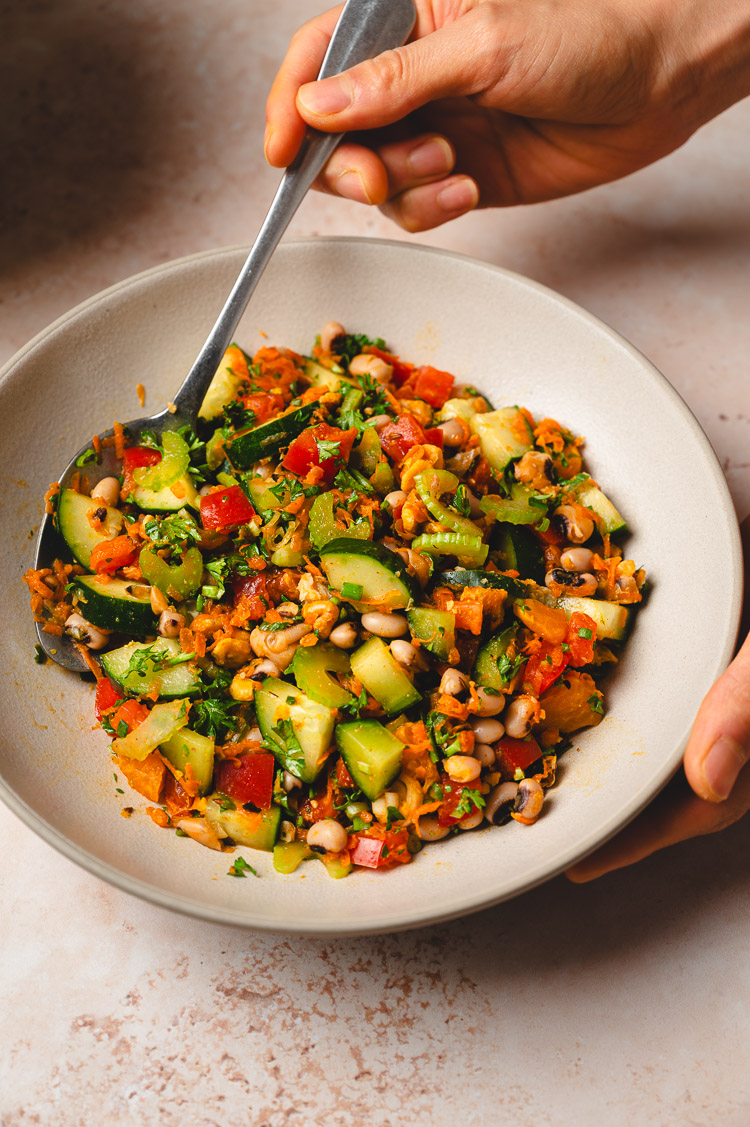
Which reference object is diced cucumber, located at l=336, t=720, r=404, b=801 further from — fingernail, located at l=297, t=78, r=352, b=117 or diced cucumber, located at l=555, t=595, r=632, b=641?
fingernail, located at l=297, t=78, r=352, b=117

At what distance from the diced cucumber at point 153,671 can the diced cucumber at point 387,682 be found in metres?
0.54

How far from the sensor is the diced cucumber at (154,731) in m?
2.67

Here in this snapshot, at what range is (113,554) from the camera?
2992mm

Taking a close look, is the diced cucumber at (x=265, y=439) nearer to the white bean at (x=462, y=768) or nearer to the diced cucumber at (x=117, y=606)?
the diced cucumber at (x=117, y=606)

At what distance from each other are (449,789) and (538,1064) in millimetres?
1010

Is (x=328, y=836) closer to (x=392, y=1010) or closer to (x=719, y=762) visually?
(x=392, y=1010)

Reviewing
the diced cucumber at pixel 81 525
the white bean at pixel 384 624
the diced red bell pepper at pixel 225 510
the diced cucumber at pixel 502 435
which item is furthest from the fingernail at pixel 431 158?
the white bean at pixel 384 624

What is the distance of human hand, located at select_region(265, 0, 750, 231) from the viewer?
325 cm

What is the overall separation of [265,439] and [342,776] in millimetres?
1165

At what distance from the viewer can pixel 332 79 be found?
125 inches

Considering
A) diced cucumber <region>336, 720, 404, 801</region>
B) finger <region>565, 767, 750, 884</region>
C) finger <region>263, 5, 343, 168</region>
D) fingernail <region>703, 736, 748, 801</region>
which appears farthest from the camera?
finger <region>263, 5, 343, 168</region>

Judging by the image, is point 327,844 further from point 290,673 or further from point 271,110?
point 271,110

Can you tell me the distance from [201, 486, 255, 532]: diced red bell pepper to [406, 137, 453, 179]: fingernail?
1.68 m

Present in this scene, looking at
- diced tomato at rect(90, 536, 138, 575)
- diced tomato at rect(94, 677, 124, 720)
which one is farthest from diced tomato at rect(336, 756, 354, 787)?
diced tomato at rect(90, 536, 138, 575)
